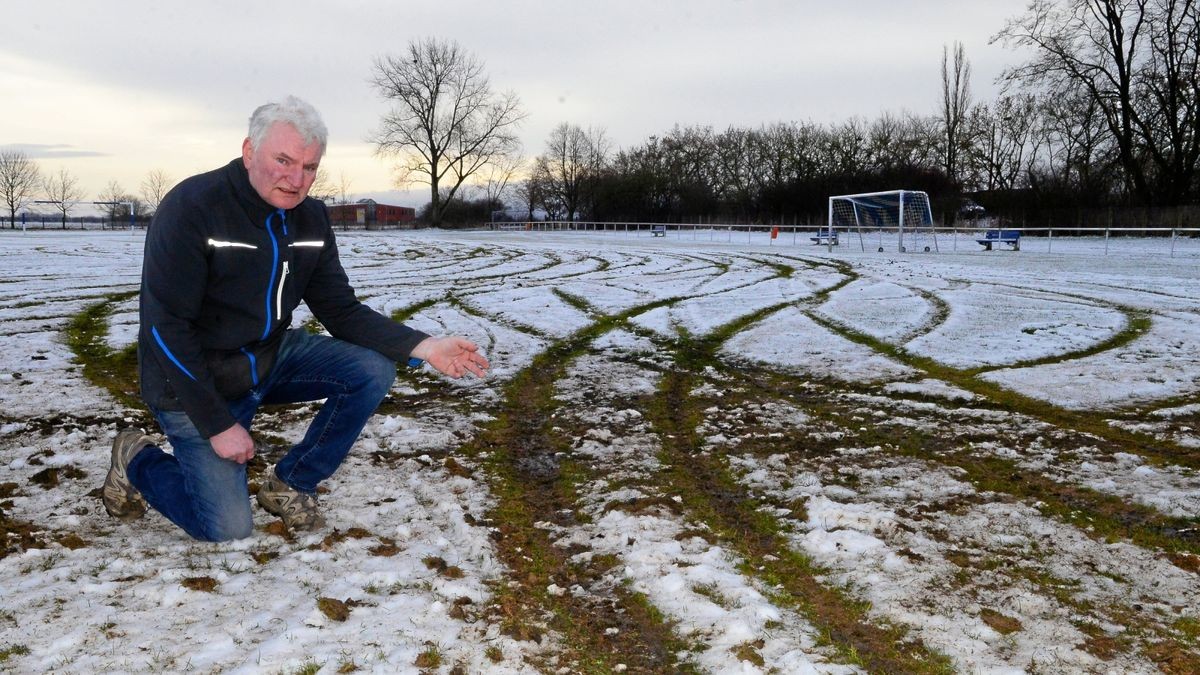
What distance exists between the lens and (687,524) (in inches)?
137

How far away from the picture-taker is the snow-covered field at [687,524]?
2.53m

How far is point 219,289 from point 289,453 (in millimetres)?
780

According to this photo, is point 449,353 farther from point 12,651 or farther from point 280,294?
point 12,651

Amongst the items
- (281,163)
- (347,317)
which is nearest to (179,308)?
(281,163)

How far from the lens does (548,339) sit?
8.16 metres

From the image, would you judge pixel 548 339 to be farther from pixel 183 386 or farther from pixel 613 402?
pixel 183 386

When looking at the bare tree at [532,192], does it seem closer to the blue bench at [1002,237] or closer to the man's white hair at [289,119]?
the blue bench at [1002,237]

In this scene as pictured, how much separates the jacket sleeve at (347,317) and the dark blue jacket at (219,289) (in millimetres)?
10

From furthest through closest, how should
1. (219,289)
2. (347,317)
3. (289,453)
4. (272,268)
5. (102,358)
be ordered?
(102,358) < (347,317) < (289,453) < (272,268) < (219,289)

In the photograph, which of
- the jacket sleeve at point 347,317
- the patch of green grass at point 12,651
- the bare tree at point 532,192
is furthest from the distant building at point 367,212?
the patch of green grass at point 12,651

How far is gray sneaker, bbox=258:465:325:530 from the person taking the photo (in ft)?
11.0

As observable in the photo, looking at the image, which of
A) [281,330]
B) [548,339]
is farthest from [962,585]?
[548,339]

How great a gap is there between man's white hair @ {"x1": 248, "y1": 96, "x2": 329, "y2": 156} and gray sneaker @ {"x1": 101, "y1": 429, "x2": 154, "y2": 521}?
51.1 inches

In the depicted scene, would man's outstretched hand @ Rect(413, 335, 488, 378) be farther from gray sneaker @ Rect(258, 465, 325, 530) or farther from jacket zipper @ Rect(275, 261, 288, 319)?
gray sneaker @ Rect(258, 465, 325, 530)
